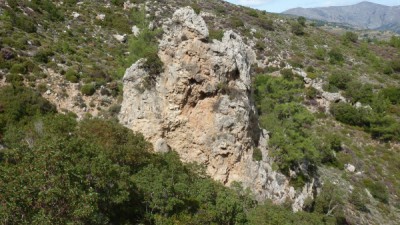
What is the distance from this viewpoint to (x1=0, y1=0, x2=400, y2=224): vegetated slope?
Answer: 16.5 meters

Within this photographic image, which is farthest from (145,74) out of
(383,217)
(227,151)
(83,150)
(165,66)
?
(383,217)

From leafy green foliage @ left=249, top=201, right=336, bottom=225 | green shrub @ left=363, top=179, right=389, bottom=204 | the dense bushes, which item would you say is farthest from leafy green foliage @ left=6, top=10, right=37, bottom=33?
green shrub @ left=363, top=179, right=389, bottom=204

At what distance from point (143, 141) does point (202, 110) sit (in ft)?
20.1

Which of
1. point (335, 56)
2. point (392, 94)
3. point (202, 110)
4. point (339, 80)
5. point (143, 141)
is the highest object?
point (202, 110)

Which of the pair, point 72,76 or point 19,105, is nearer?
point 19,105

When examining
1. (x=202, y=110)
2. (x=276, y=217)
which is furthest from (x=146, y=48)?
(x=276, y=217)

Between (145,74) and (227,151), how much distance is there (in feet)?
33.0

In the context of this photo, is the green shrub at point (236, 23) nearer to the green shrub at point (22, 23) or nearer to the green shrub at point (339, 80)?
the green shrub at point (339, 80)

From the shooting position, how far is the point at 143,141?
→ 86.7 ft

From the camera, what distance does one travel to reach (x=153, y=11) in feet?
242

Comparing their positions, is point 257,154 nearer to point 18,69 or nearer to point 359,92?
point 18,69

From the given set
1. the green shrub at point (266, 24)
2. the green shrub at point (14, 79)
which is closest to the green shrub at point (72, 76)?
the green shrub at point (14, 79)

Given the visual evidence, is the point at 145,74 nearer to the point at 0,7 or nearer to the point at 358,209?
the point at 358,209

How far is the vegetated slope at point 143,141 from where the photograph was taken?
16.5 m
